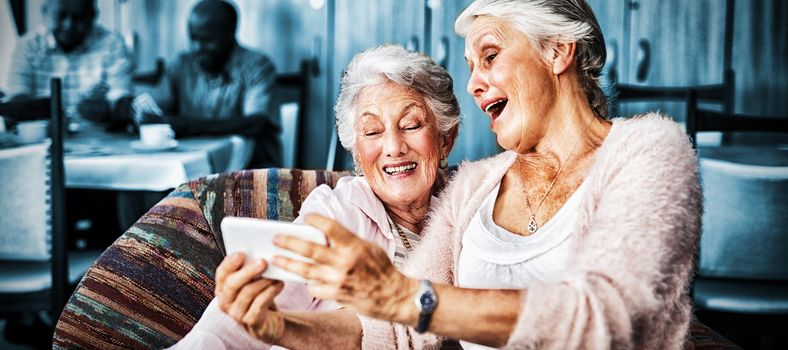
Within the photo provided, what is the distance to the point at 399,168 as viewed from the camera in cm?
163

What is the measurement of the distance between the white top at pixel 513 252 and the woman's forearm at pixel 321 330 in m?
0.22

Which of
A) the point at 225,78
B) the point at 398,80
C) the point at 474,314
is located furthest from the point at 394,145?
the point at 225,78

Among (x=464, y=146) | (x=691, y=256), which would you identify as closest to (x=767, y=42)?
(x=464, y=146)

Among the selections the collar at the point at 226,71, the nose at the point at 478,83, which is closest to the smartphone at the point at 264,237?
the nose at the point at 478,83

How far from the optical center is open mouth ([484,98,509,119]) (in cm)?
129

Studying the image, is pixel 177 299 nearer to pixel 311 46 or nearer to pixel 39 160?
pixel 39 160

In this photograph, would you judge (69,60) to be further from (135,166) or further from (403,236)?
(403,236)

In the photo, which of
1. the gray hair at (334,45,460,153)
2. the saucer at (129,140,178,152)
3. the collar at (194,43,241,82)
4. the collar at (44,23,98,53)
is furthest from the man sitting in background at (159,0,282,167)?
the gray hair at (334,45,460,153)

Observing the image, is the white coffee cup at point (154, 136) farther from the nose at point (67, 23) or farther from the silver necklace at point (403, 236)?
the silver necklace at point (403, 236)

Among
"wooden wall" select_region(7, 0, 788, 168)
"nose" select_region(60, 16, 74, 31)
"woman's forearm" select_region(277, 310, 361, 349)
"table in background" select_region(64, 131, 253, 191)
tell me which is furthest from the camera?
"nose" select_region(60, 16, 74, 31)

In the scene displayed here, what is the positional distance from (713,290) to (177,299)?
6.10 feet

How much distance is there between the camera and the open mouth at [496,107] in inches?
50.7

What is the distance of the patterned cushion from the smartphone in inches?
25.6

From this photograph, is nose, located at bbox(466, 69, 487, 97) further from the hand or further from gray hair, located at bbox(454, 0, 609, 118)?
the hand
